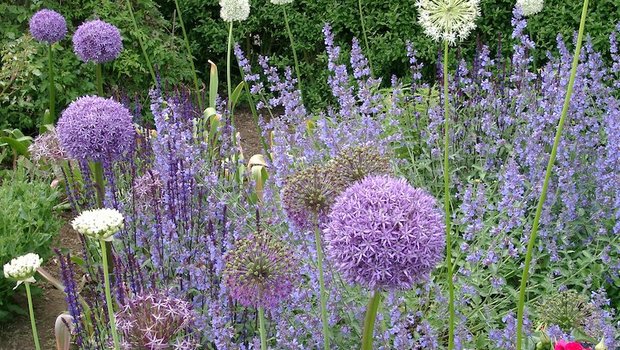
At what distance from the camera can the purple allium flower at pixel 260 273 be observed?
1.95 m

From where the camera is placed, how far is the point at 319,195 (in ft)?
6.84

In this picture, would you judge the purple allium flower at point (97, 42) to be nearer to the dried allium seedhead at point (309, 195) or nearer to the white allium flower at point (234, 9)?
the white allium flower at point (234, 9)

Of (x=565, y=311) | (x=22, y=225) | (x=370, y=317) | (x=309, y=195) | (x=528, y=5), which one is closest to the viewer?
(x=370, y=317)

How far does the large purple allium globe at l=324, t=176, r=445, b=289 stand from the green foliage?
239cm

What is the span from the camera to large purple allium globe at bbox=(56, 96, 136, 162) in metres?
3.16

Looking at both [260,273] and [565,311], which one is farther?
[565,311]

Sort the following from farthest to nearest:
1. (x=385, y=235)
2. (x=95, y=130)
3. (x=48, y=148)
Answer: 1. (x=48, y=148)
2. (x=95, y=130)
3. (x=385, y=235)

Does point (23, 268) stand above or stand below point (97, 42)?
below

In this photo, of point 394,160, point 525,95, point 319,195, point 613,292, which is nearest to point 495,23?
point 525,95

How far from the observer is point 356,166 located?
226 cm

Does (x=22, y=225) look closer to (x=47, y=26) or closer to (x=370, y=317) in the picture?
(x=47, y=26)

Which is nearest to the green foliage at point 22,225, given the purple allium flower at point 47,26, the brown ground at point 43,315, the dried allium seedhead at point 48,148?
the brown ground at point 43,315

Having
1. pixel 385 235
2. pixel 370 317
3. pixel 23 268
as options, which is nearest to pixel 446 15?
pixel 385 235

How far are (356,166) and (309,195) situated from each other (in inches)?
9.1
